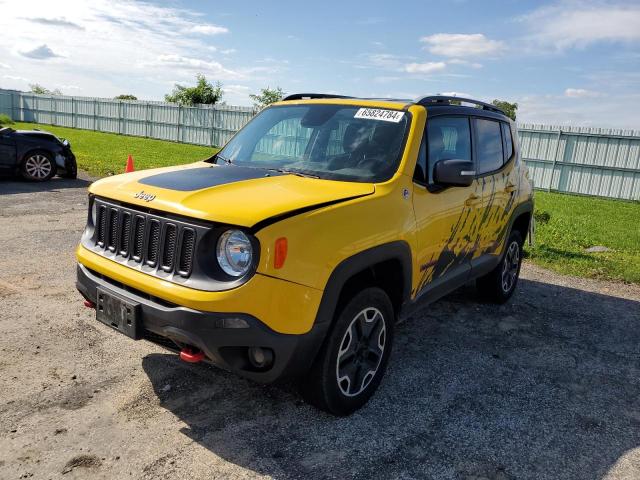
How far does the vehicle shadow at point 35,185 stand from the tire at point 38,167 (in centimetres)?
14

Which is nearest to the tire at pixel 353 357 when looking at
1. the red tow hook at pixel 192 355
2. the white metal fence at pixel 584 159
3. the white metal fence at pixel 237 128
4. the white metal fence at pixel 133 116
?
the red tow hook at pixel 192 355

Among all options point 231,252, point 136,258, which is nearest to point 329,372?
point 231,252

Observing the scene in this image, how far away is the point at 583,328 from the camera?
18.2 ft

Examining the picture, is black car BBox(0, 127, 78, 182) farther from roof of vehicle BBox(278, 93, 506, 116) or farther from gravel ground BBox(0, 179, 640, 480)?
roof of vehicle BBox(278, 93, 506, 116)

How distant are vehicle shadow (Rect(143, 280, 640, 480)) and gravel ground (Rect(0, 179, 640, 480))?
0.04ft

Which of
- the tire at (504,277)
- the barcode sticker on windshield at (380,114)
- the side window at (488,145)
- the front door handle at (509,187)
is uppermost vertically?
the barcode sticker on windshield at (380,114)

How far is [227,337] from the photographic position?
9.21ft

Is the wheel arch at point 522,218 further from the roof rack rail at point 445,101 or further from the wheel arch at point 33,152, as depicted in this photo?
the wheel arch at point 33,152

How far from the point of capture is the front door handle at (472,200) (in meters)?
4.55

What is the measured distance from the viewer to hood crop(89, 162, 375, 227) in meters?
2.90

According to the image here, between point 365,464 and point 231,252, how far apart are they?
138cm

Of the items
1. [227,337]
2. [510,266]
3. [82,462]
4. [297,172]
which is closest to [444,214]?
[297,172]

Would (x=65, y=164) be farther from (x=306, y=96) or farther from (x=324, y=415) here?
(x=324, y=415)

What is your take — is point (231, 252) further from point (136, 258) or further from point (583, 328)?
point (583, 328)
